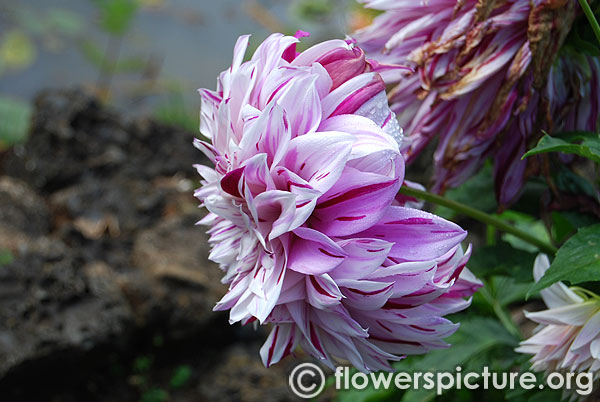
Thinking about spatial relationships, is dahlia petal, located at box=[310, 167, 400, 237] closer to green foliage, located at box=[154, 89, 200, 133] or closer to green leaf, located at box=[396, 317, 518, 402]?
green leaf, located at box=[396, 317, 518, 402]

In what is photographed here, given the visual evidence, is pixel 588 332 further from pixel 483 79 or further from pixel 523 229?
pixel 523 229

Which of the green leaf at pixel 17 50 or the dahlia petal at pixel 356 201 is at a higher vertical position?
the dahlia petal at pixel 356 201

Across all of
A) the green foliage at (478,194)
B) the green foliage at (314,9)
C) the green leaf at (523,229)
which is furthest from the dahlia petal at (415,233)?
the green foliage at (314,9)

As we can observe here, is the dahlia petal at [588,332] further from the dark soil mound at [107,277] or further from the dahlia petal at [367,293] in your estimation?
the dark soil mound at [107,277]

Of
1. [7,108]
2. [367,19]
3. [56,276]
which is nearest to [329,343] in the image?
[56,276]

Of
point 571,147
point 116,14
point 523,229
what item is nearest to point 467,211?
point 571,147

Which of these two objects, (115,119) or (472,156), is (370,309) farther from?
(115,119)

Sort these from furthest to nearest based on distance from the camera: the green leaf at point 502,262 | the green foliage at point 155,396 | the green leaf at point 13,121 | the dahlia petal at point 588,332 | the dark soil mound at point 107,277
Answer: the green leaf at point 13,121 → the green foliage at point 155,396 → the dark soil mound at point 107,277 → the green leaf at point 502,262 → the dahlia petal at point 588,332

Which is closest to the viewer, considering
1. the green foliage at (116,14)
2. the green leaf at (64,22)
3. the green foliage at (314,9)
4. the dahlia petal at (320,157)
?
the dahlia petal at (320,157)
